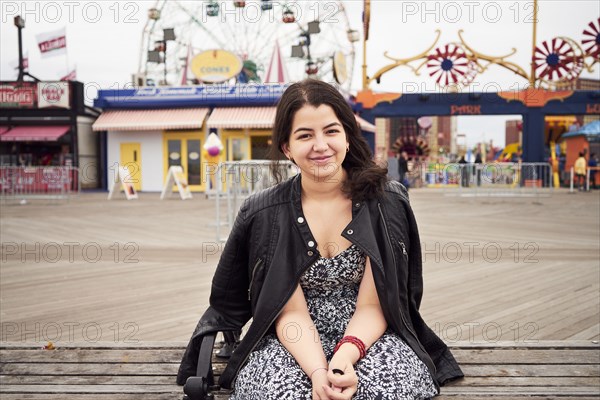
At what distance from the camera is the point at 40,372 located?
222 cm

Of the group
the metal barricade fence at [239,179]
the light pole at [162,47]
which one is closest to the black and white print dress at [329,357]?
the metal barricade fence at [239,179]

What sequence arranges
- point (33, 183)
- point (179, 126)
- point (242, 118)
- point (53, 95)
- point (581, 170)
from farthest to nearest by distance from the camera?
point (53, 95), point (179, 126), point (242, 118), point (581, 170), point (33, 183)

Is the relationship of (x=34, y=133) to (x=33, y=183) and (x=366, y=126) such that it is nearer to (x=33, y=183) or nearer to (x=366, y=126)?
(x=33, y=183)

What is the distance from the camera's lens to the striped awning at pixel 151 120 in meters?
20.9

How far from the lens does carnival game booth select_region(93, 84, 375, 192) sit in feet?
68.3

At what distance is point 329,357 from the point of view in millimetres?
1896

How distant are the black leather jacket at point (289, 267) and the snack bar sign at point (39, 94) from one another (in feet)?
73.6

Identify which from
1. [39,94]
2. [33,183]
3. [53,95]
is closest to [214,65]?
[53,95]

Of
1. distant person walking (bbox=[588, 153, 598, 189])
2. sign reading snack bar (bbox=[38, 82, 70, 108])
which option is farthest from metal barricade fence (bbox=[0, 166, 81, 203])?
distant person walking (bbox=[588, 153, 598, 189])

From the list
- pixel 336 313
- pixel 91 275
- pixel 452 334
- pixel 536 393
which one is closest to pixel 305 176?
pixel 336 313

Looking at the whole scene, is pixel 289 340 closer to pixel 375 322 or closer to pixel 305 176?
pixel 375 322

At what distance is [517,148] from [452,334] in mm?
32196

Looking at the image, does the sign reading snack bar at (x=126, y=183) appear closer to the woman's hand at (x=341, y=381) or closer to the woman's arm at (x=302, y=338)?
the woman's arm at (x=302, y=338)

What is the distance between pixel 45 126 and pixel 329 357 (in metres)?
23.2
